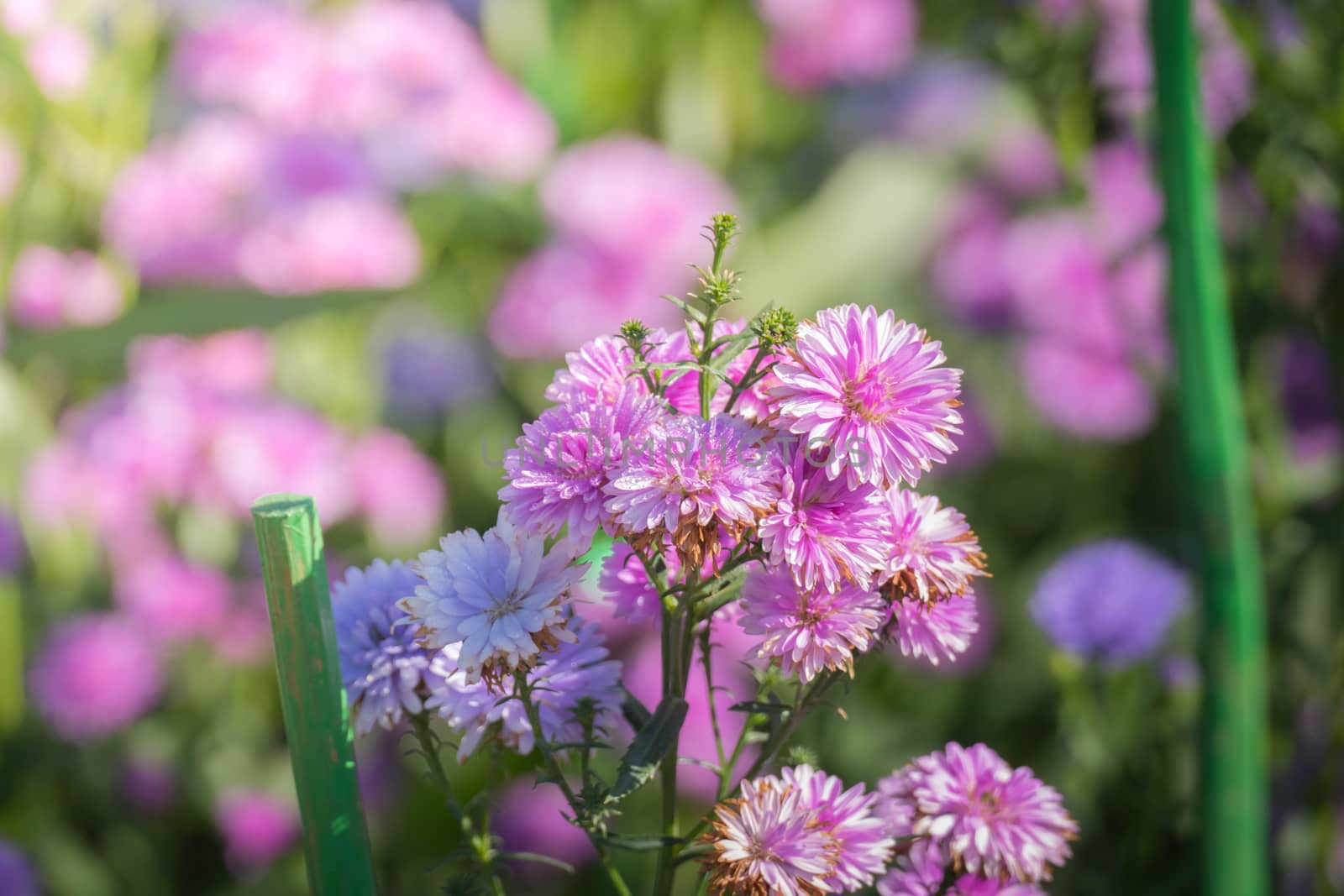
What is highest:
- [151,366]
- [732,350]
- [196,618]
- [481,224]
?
[481,224]

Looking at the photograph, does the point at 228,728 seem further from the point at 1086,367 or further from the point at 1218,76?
the point at 1218,76

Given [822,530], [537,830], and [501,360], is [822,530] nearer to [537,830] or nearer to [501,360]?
[537,830]

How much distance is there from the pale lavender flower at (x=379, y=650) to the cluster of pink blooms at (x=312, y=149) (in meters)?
0.42

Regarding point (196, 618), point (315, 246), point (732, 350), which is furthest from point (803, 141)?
point (732, 350)

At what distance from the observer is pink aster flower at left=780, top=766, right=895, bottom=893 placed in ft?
0.58

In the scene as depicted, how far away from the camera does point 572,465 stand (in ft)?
0.54

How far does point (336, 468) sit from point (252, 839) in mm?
192

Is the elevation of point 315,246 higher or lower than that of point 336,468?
higher

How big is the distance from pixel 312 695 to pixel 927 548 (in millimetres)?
102

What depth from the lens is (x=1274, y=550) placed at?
0.49 meters

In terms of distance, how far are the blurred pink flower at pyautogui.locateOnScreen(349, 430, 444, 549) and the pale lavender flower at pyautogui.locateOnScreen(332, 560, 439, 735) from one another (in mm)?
399

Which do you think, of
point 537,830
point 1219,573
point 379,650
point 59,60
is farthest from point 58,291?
point 1219,573

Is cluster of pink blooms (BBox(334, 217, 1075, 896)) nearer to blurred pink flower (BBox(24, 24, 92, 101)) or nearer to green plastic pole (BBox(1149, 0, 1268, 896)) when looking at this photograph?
green plastic pole (BBox(1149, 0, 1268, 896))

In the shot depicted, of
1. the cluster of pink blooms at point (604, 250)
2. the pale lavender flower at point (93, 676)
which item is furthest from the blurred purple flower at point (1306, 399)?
the pale lavender flower at point (93, 676)
